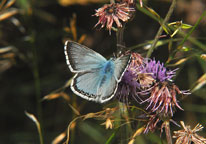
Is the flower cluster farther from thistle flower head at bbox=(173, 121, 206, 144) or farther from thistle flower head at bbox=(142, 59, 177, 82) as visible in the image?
thistle flower head at bbox=(173, 121, 206, 144)

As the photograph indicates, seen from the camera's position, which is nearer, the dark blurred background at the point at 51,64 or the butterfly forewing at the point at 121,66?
the butterfly forewing at the point at 121,66

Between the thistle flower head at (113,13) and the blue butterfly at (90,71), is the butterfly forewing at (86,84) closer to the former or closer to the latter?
the blue butterfly at (90,71)

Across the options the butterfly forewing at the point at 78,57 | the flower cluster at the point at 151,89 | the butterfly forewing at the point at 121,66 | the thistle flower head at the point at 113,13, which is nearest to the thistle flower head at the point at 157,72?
the flower cluster at the point at 151,89

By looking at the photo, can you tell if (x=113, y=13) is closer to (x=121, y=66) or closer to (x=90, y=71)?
(x=121, y=66)

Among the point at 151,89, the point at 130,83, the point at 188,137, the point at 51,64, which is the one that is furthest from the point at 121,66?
the point at 51,64

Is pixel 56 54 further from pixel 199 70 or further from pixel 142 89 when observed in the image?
pixel 142 89

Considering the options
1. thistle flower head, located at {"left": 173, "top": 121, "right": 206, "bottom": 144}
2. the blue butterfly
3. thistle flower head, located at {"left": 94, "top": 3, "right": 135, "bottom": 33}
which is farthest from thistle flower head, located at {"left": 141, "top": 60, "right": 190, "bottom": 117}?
thistle flower head, located at {"left": 94, "top": 3, "right": 135, "bottom": 33}
